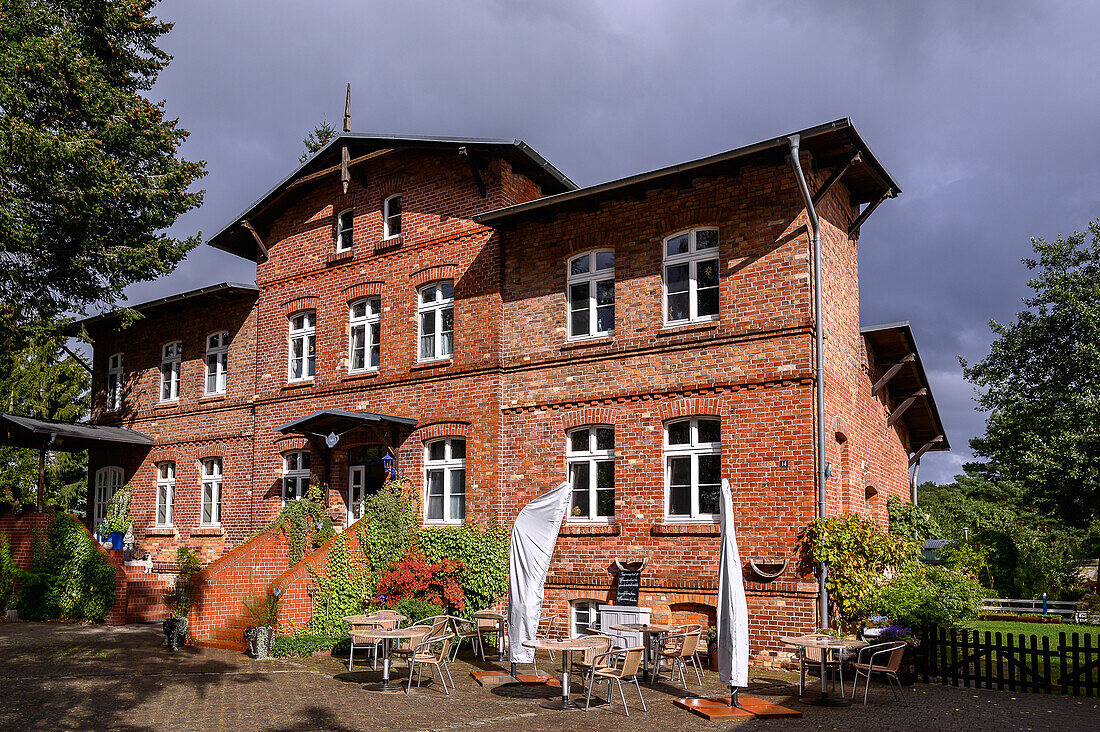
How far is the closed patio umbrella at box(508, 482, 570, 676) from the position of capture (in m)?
11.8

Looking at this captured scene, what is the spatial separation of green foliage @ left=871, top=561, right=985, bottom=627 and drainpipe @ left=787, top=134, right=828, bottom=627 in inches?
31.2

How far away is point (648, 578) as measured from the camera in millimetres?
13805

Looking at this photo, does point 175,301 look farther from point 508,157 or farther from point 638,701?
point 638,701

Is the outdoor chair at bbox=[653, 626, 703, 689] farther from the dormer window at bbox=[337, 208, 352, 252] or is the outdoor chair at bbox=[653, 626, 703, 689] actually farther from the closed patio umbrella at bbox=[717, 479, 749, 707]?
the dormer window at bbox=[337, 208, 352, 252]

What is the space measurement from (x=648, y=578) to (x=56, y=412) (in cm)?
2508

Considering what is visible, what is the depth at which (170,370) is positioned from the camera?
75.7 feet

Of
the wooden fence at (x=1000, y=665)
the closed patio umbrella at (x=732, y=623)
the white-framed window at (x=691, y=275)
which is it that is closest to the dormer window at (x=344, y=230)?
the white-framed window at (x=691, y=275)

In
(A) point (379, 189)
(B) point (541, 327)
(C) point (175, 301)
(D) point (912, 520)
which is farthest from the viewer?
(C) point (175, 301)

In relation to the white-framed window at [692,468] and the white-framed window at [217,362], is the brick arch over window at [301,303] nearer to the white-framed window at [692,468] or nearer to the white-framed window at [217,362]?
the white-framed window at [217,362]

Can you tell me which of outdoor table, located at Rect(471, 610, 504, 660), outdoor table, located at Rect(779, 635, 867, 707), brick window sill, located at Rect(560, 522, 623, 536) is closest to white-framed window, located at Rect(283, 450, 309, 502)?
outdoor table, located at Rect(471, 610, 504, 660)

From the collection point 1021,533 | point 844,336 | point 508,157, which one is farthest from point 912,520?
point 1021,533

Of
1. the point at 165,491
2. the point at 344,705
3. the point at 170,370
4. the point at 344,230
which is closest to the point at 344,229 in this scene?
the point at 344,230

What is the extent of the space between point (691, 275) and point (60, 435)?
15.9 m

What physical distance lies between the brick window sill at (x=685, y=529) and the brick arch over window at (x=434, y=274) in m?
6.52
